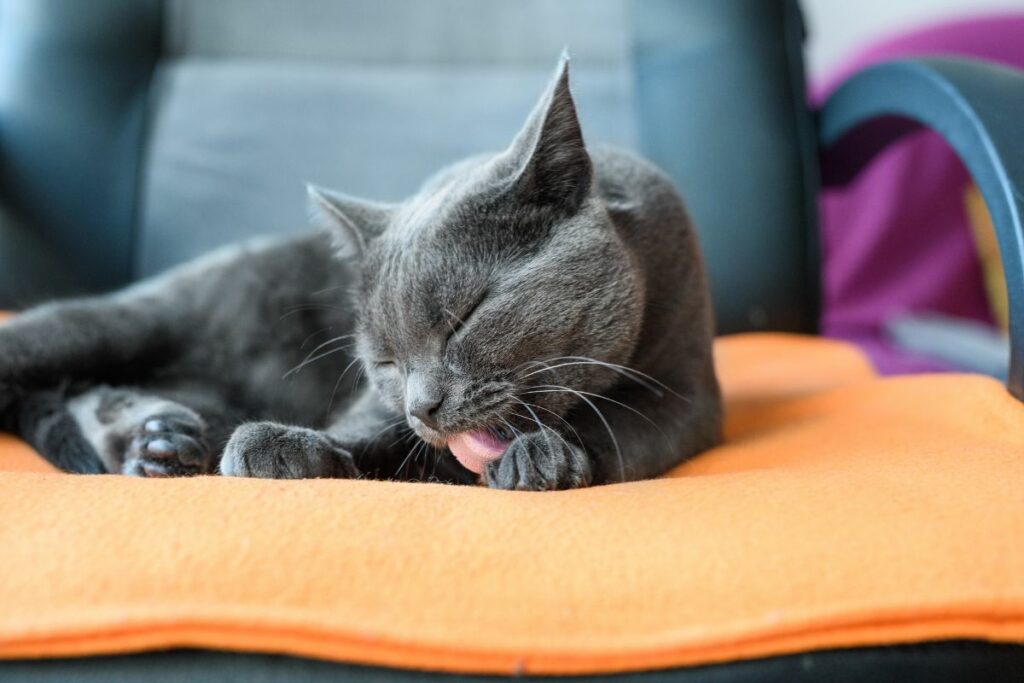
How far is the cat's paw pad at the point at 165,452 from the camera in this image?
3.44ft

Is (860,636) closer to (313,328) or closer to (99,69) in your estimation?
(313,328)

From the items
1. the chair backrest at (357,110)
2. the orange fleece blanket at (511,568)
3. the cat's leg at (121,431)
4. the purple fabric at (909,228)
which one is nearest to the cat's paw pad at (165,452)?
the cat's leg at (121,431)

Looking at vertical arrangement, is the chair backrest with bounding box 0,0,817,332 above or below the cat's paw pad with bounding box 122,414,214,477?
above

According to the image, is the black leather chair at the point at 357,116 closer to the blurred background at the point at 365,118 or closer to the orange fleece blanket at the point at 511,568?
the blurred background at the point at 365,118

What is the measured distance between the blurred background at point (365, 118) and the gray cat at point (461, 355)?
24.0 inches

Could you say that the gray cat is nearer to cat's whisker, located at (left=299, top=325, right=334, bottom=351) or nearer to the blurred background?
cat's whisker, located at (left=299, top=325, right=334, bottom=351)

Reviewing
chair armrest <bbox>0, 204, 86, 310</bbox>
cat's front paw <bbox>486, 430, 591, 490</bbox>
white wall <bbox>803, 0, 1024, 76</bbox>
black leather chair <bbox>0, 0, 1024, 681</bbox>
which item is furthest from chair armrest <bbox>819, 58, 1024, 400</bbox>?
chair armrest <bbox>0, 204, 86, 310</bbox>

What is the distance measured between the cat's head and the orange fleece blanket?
165mm

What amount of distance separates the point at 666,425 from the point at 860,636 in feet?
1.52

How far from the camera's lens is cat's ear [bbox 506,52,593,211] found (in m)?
0.95

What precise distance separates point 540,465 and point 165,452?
0.47 m

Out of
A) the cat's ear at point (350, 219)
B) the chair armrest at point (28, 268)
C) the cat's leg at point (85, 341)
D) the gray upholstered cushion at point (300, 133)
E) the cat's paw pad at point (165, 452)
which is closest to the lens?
the cat's paw pad at point (165, 452)

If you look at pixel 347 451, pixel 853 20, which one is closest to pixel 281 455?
pixel 347 451

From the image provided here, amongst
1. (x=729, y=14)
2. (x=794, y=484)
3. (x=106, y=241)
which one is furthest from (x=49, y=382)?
(x=729, y=14)
